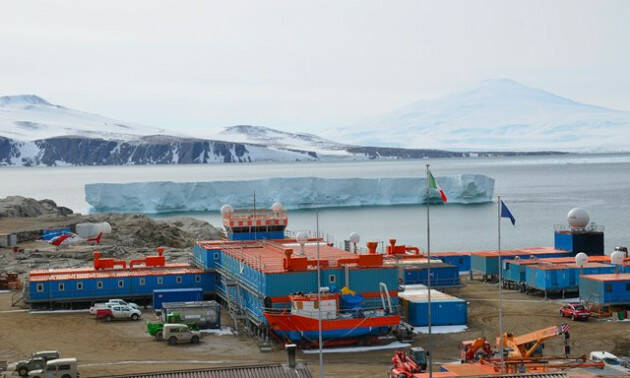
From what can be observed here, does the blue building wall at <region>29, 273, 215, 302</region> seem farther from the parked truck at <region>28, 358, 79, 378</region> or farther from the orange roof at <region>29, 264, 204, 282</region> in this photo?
the parked truck at <region>28, 358, 79, 378</region>

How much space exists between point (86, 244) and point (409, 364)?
1635 inches

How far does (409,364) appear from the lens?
25438 mm

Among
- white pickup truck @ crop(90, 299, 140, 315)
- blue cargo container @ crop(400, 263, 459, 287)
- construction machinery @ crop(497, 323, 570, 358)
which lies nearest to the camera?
construction machinery @ crop(497, 323, 570, 358)

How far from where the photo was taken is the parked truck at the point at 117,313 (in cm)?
3712

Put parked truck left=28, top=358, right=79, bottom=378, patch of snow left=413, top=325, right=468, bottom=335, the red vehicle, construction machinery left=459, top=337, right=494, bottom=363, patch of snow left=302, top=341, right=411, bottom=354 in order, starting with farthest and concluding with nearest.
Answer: the red vehicle → patch of snow left=413, top=325, right=468, bottom=335 → patch of snow left=302, top=341, right=411, bottom=354 → construction machinery left=459, top=337, right=494, bottom=363 → parked truck left=28, top=358, right=79, bottom=378

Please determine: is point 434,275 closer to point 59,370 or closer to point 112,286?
point 112,286

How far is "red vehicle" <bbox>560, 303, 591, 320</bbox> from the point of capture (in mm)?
35719

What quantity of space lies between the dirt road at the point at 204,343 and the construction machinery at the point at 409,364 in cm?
120

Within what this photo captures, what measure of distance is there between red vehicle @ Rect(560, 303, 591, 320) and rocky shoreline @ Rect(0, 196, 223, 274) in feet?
73.8

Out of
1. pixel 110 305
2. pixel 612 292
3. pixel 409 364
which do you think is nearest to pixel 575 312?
pixel 612 292

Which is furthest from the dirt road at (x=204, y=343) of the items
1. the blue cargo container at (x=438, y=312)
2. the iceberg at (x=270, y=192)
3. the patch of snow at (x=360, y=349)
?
the iceberg at (x=270, y=192)

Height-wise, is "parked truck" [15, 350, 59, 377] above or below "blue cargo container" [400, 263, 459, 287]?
below

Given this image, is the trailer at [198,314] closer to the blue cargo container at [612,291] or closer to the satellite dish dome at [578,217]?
the blue cargo container at [612,291]

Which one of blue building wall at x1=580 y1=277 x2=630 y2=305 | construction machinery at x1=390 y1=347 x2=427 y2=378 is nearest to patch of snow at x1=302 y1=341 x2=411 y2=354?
construction machinery at x1=390 y1=347 x2=427 y2=378
